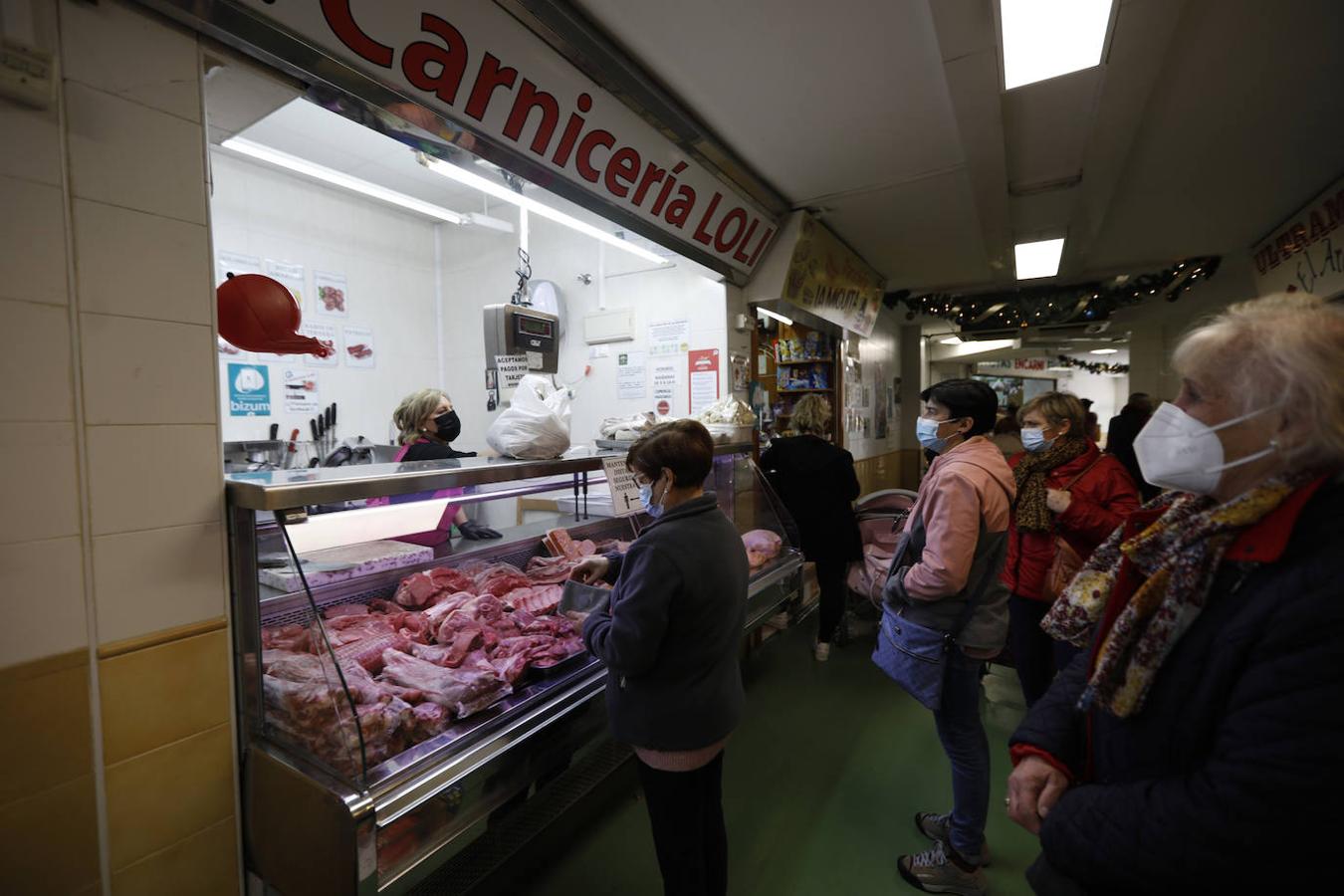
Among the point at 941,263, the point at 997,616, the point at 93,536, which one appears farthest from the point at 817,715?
the point at 941,263

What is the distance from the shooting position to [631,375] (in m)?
4.49

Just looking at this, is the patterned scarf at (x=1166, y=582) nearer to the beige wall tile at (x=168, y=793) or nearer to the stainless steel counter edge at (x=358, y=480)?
the stainless steel counter edge at (x=358, y=480)

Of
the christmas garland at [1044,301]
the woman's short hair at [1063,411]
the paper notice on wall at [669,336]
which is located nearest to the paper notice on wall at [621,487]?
the paper notice on wall at [669,336]

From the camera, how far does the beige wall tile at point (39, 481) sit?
1.16 m

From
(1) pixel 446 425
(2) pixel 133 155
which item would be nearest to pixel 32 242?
(2) pixel 133 155

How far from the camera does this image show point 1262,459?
2.87 feet

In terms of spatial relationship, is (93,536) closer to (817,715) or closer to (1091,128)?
(817,715)

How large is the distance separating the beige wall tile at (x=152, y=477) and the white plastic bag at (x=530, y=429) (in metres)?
0.83

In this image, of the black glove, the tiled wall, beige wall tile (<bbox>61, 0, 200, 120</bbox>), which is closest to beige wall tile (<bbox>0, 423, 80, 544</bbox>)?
the tiled wall

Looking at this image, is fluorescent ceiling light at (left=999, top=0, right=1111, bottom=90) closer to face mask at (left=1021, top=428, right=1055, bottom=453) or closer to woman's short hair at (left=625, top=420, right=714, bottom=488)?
face mask at (left=1021, top=428, right=1055, bottom=453)

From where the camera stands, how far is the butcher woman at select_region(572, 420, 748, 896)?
1.51 metres

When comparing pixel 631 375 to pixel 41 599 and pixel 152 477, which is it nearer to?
pixel 152 477

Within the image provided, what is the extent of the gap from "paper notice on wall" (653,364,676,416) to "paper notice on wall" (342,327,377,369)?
9.69 feet

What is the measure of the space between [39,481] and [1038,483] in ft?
11.6
